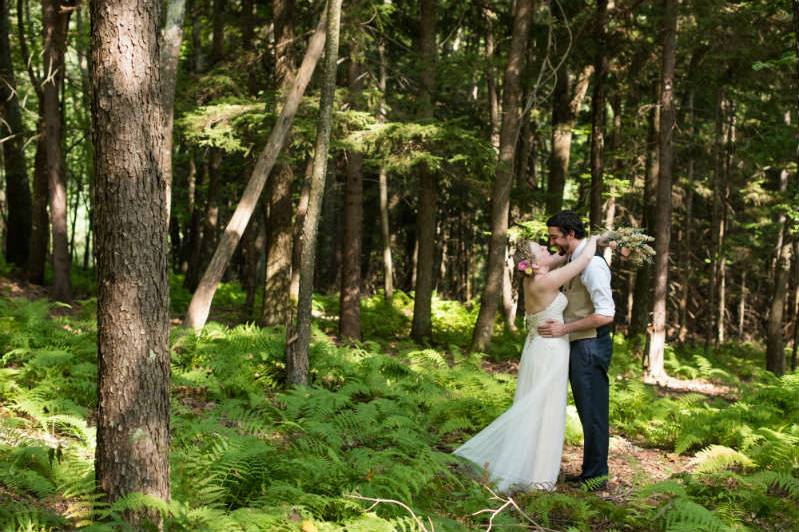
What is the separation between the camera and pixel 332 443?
6.00 metres

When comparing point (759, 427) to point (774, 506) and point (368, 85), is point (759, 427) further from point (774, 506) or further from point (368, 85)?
point (368, 85)

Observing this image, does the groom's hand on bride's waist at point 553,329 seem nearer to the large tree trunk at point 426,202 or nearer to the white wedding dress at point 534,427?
the white wedding dress at point 534,427

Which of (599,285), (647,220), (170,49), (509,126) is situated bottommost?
(599,285)

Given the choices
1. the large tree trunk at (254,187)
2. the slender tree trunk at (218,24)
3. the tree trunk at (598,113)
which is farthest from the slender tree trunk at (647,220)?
the slender tree trunk at (218,24)

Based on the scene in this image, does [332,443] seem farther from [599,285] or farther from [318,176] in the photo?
[318,176]

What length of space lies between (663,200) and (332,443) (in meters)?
9.36

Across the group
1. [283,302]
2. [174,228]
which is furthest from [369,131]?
[174,228]

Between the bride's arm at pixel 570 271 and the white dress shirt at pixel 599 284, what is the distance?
0.30 ft

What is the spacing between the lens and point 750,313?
34.8 m

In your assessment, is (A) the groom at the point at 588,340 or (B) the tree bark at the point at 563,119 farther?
(B) the tree bark at the point at 563,119

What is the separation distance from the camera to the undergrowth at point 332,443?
15.0 ft

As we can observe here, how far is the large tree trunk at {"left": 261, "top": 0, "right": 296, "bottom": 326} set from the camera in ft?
42.9

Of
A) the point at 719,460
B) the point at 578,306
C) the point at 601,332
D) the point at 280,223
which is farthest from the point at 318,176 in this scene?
the point at 280,223

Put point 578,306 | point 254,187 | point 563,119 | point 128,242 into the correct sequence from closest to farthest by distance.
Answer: point 128,242 < point 578,306 < point 254,187 < point 563,119
